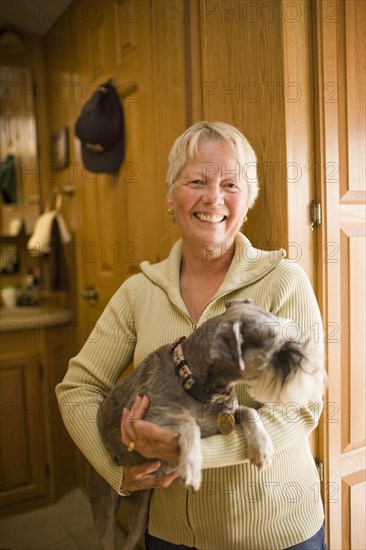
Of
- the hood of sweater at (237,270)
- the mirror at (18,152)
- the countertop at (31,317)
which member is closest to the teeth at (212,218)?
the hood of sweater at (237,270)

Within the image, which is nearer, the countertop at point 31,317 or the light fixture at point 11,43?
the countertop at point 31,317

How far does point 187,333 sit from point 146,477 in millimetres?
379

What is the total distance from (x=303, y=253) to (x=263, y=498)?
76cm

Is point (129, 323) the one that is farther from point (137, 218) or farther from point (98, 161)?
point (98, 161)

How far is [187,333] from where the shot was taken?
1316 millimetres

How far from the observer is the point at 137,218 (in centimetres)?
234

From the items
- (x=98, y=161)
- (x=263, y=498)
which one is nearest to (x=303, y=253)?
(x=263, y=498)

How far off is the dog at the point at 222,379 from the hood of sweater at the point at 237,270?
0.60 feet

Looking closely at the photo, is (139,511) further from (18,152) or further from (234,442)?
(18,152)

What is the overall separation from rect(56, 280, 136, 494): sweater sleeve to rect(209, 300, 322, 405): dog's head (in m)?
0.49

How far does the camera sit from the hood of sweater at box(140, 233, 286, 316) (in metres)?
1.31

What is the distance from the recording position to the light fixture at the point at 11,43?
10.3ft

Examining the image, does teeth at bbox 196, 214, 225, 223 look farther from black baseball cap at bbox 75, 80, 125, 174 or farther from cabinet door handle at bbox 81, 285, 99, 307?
cabinet door handle at bbox 81, 285, 99, 307

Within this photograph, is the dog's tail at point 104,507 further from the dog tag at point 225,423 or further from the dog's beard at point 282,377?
the dog's beard at point 282,377
